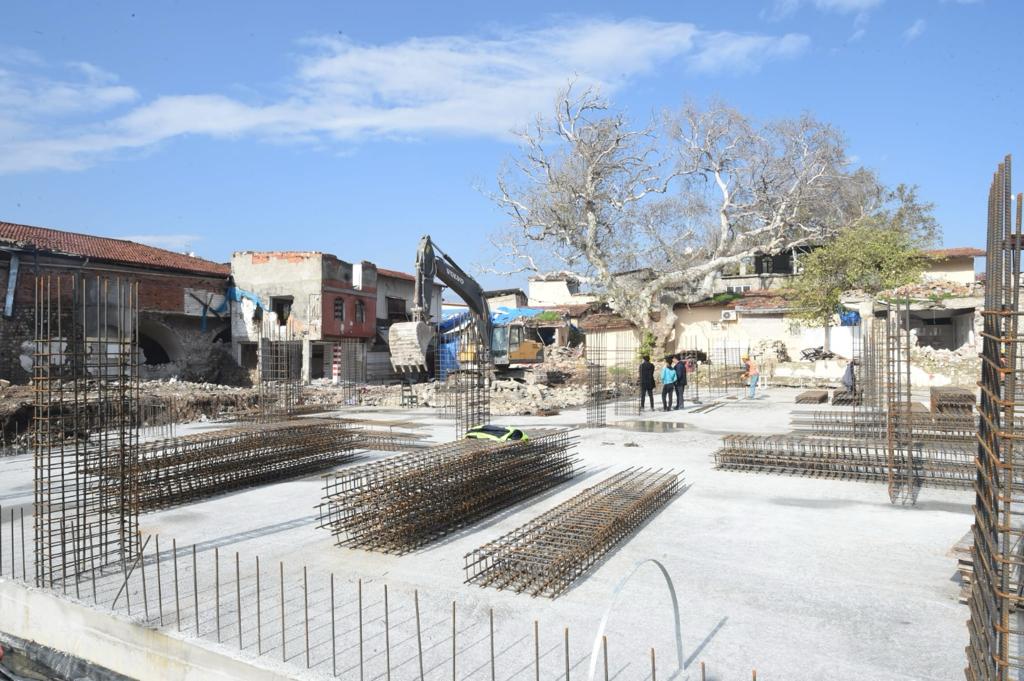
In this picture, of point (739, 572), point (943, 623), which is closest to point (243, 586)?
point (739, 572)

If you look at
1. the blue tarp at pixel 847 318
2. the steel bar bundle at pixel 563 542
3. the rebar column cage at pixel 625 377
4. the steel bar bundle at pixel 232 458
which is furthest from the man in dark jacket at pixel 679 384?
the blue tarp at pixel 847 318

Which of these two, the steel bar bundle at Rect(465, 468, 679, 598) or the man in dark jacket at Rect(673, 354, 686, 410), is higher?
the man in dark jacket at Rect(673, 354, 686, 410)

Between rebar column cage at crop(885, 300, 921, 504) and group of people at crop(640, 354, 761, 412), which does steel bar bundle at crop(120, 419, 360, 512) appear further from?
group of people at crop(640, 354, 761, 412)

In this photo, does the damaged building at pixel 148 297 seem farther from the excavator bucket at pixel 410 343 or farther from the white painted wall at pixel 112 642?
the white painted wall at pixel 112 642

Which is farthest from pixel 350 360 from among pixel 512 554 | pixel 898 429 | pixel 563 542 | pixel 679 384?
pixel 512 554

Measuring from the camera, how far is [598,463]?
1142cm

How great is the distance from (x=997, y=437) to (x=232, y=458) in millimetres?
9623

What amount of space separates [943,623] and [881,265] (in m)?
26.7

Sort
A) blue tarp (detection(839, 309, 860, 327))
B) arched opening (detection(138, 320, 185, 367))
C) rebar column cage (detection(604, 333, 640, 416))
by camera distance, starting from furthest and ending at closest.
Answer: arched opening (detection(138, 320, 185, 367))
blue tarp (detection(839, 309, 860, 327))
rebar column cage (detection(604, 333, 640, 416))

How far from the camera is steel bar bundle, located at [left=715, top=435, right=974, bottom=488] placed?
946 centimetres

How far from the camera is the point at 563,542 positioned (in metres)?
6.26

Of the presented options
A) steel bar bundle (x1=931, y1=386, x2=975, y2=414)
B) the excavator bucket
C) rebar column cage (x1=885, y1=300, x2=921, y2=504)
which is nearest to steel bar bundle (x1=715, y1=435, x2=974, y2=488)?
rebar column cage (x1=885, y1=300, x2=921, y2=504)

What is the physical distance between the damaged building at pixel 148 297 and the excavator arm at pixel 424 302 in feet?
Result: 51.1

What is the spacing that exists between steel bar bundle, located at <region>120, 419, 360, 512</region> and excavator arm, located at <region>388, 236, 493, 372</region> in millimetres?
2974
